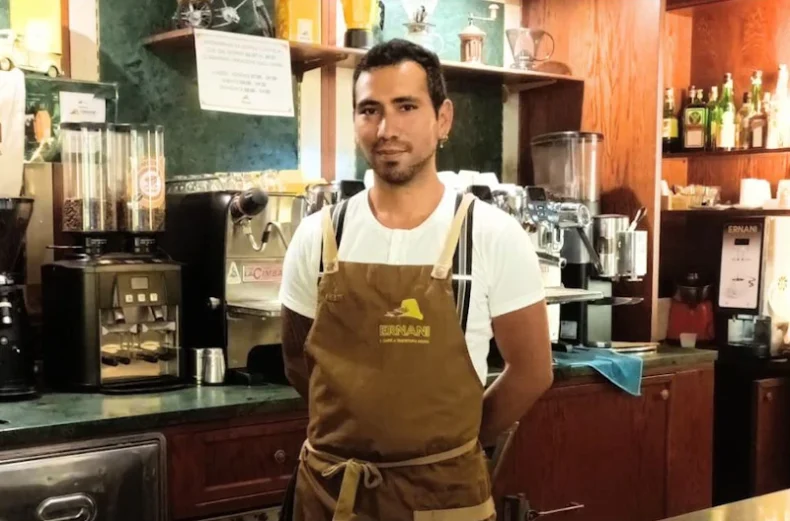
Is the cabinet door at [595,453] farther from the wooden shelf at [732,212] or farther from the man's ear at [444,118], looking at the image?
the man's ear at [444,118]

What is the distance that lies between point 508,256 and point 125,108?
1468 millimetres

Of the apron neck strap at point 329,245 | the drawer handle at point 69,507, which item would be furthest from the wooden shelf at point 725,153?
the drawer handle at point 69,507

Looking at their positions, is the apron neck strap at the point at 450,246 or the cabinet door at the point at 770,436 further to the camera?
the cabinet door at the point at 770,436

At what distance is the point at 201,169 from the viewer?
2.92 meters

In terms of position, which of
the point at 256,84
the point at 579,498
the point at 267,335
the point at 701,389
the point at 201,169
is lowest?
the point at 579,498

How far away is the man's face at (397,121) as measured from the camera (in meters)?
1.73

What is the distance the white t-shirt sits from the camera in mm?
1735

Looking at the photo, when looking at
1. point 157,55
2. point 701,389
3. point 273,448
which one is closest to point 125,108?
point 157,55

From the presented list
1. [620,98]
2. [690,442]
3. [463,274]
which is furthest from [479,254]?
[620,98]

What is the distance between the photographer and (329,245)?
1.79 metres

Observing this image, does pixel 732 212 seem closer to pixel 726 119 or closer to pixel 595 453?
pixel 726 119

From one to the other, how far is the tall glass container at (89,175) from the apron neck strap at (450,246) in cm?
106

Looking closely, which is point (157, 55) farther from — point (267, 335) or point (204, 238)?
point (267, 335)

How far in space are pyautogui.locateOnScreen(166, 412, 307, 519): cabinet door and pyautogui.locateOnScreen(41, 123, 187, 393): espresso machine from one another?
0.81ft
